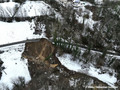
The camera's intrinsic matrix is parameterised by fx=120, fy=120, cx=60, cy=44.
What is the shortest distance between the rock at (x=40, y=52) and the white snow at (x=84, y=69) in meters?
0.59

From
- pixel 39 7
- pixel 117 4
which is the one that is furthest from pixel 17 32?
pixel 117 4

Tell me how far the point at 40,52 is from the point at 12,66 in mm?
1459

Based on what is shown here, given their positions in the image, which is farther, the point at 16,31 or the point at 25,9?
the point at 25,9

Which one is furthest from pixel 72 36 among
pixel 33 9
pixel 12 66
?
pixel 12 66

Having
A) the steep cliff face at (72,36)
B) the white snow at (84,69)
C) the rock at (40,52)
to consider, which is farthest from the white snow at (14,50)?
the white snow at (84,69)

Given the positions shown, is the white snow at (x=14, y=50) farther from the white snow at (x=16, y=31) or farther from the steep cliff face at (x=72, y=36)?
the steep cliff face at (x=72, y=36)

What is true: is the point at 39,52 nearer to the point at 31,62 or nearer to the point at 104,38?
the point at 31,62

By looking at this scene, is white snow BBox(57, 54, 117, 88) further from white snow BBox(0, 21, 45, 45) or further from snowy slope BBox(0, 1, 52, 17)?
snowy slope BBox(0, 1, 52, 17)

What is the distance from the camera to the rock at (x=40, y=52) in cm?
579

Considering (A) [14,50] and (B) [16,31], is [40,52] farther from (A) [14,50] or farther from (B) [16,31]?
(B) [16,31]

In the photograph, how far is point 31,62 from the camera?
5641 millimetres

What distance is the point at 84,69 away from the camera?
233 inches

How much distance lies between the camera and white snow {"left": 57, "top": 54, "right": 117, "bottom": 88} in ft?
18.5

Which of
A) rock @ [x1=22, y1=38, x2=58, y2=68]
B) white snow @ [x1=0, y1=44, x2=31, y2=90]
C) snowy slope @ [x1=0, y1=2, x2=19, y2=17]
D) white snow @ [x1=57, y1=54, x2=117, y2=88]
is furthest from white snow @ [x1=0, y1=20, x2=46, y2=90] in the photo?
white snow @ [x1=57, y1=54, x2=117, y2=88]
